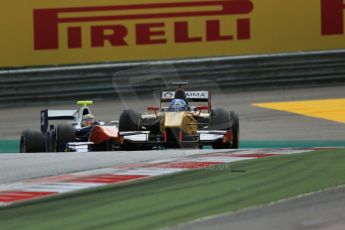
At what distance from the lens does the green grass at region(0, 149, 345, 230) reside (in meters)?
6.47

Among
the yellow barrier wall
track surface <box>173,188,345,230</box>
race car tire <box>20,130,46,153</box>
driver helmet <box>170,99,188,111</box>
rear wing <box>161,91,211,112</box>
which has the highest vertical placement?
the yellow barrier wall

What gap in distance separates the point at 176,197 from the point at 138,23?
549 inches

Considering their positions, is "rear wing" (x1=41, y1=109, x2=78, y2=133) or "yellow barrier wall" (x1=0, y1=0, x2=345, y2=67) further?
"yellow barrier wall" (x1=0, y1=0, x2=345, y2=67)

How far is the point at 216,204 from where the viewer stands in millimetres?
6852

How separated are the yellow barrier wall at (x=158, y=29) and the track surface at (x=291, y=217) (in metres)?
14.3

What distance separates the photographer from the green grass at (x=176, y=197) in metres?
6.47

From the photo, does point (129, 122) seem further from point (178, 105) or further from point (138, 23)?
point (138, 23)

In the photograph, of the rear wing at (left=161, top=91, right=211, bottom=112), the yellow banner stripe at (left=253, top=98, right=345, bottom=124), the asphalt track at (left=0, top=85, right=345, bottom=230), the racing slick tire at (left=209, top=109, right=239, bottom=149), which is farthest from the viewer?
the yellow banner stripe at (left=253, top=98, right=345, bottom=124)

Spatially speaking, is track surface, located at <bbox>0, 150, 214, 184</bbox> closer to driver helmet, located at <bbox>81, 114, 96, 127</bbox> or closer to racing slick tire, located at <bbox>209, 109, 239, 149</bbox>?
racing slick tire, located at <bbox>209, 109, 239, 149</bbox>

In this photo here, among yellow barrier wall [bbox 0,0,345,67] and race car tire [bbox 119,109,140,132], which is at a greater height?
yellow barrier wall [bbox 0,0,345,67]

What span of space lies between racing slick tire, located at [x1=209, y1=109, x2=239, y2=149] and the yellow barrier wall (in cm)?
708

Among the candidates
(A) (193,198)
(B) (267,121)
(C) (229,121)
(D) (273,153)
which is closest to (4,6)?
(B) (267,121)

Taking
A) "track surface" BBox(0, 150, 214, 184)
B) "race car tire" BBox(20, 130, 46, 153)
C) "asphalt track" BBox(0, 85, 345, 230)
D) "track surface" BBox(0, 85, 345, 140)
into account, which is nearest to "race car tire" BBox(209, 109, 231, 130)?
"track surface" BBox(0, 85, 345, 140)

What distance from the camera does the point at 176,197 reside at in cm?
729
